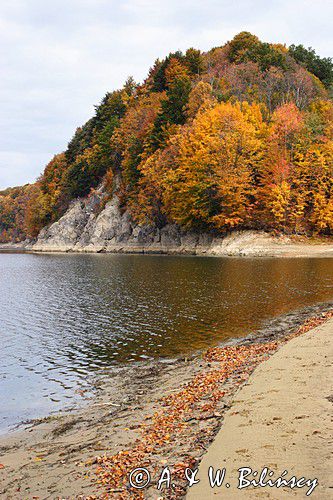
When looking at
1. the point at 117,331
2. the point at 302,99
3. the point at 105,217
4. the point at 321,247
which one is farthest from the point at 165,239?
the point at 117,331

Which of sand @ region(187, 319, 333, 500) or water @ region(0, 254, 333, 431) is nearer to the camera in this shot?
sand @ region(187, 319, 333, 500)

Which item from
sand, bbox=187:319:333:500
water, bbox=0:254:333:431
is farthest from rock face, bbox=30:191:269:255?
sand, bbox=187:319:333:500

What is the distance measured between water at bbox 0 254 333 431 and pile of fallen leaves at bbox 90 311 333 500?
2.89m

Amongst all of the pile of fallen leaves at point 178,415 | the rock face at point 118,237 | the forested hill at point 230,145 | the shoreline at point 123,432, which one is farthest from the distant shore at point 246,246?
the shoreline at point 123,432

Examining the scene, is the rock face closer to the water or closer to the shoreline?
the water

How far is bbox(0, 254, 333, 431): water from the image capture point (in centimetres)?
1316

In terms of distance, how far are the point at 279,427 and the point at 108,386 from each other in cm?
680

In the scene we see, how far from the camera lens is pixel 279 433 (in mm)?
6383

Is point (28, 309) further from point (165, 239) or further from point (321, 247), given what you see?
point (165, 239)

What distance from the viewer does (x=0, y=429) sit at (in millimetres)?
9633

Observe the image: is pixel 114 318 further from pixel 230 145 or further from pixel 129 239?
pixel 129 239

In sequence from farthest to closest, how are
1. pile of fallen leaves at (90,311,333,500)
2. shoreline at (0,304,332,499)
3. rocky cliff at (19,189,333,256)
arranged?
rocky cliff at (19,189,333,256)
shoreline at (0,304,332,499)
pile of fallen leaves at (90,311,333,500)

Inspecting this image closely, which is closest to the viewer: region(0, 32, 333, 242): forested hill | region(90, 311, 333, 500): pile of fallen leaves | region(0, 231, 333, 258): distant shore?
region(90, 311, 333, 500): pile of fallen leaves

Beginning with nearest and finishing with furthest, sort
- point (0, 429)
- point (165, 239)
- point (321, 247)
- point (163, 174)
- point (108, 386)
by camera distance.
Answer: point (0, 429)
point (108, 386)
point (321, 247)
point (163, 174)
point (165, 239)
